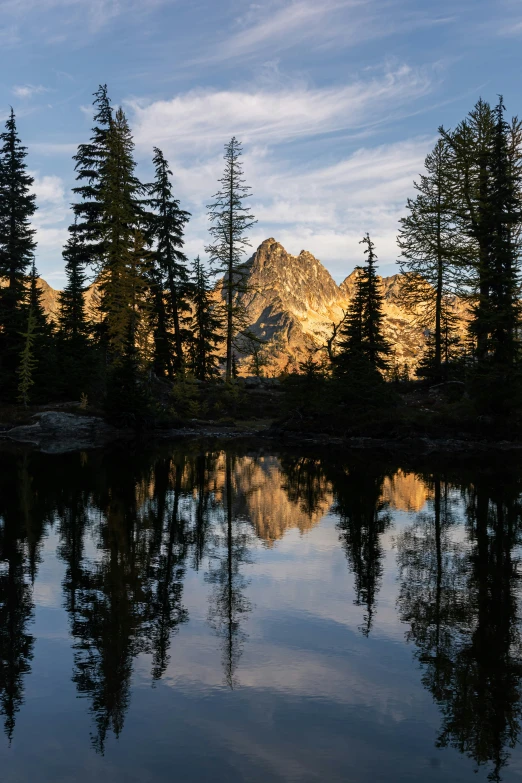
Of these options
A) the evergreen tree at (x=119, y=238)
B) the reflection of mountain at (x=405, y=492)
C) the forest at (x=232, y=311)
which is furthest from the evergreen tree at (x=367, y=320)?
the reflection of mountain at (x=405, y=492)

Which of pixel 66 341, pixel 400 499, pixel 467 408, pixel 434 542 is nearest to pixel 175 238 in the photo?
pixel 66 341

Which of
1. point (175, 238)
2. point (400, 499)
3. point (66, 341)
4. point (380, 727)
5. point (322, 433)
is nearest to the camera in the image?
point (380, 727)

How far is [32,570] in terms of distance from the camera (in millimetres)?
10078

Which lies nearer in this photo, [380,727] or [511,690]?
[380,727]

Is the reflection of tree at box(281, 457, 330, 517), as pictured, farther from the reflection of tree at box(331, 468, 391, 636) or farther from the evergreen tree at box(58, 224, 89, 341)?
the evergreen tree at box(58, 224, 89, 341)

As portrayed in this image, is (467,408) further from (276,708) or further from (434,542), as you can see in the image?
(276,708)

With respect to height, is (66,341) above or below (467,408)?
above

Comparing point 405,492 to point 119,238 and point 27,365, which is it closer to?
point 27,365

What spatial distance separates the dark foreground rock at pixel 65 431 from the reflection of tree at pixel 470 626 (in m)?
23.6

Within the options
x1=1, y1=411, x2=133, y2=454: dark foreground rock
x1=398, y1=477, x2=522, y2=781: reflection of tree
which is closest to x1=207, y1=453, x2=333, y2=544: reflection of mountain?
x1=398, y1=477, x2=522, y2=781: reflection of tree

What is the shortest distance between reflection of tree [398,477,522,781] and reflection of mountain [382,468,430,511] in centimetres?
180

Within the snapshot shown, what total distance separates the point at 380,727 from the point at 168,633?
3.00 meters

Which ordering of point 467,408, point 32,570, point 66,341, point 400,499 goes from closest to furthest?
1. point 32,570
2. point 400,499
3. point 467,408
4. point 66,341

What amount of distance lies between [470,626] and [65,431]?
3107cm
